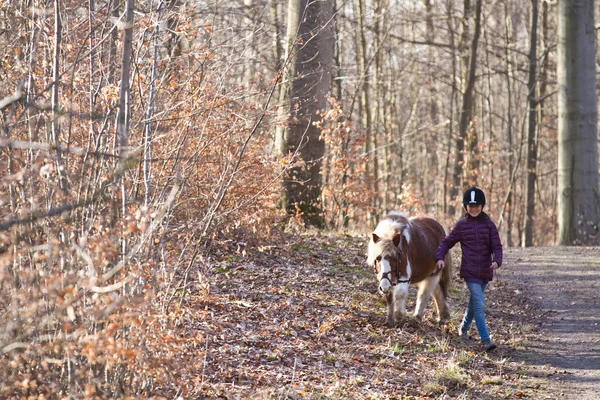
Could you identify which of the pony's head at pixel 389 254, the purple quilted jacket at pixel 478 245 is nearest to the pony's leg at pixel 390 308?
the pony's head at pixel 389 254

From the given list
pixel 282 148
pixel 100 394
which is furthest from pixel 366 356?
pixel 282 148

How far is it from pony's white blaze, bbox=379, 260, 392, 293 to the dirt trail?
166 cm

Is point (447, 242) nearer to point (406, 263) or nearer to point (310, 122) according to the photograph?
point (406, 263)

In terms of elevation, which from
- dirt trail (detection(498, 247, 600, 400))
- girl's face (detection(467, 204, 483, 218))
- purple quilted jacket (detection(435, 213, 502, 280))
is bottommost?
dirt trail (detection(498, 247, 600, 400))

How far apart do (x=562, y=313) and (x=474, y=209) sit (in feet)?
9.77

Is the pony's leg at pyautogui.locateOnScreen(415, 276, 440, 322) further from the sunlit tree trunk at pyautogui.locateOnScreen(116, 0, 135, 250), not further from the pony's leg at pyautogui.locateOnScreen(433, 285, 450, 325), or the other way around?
the sunlit tree trunk at pyautogui.locateOnScreen(116, 0, 135, 250)

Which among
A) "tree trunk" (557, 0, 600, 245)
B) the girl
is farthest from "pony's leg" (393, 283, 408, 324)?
"tree trunk" (557, 0, 600, 245)

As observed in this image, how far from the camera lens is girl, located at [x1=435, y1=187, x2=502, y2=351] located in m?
8.46

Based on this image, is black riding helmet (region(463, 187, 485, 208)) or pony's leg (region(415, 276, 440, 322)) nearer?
black riding helmet (region(463, 187, 485, 208))

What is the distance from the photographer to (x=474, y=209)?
8.62 meters

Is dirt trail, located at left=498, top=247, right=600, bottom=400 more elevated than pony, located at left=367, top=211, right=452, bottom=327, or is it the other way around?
pony, located at left=367, top=211, right=452, bottom=327

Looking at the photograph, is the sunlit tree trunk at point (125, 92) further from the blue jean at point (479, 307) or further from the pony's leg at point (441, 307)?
the pony's leg at point (441, 307)

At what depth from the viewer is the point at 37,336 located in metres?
4.52

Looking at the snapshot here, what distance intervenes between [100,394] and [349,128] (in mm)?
11362
